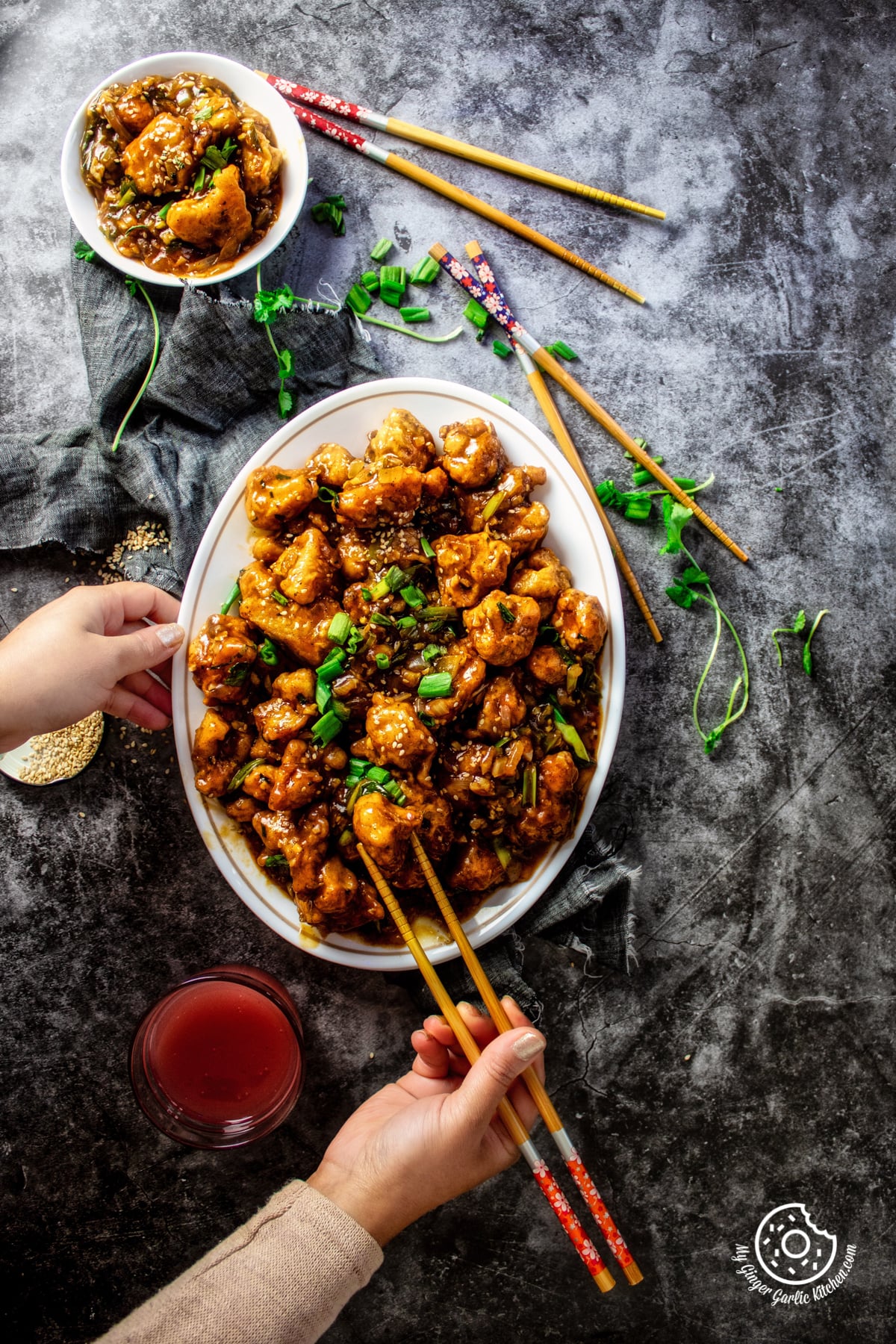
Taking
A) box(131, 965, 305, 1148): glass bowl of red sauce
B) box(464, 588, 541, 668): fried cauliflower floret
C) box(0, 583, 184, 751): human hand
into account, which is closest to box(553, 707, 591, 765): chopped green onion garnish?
box(464, 588, 541, 668): fried cauliflower floret

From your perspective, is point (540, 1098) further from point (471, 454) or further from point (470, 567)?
point (471, 454)

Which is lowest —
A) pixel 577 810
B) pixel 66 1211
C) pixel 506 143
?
pixel 66 1211

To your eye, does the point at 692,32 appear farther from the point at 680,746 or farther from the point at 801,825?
the point at 801,825

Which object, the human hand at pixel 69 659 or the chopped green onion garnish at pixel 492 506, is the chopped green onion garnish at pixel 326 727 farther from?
the chopped green onion garnish at pixel 492 506

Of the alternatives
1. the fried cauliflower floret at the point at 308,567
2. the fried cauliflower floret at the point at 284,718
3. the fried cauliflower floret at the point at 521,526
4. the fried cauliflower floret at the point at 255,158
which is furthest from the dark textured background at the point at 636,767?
the fried cauliflower floret at the point at 308,567

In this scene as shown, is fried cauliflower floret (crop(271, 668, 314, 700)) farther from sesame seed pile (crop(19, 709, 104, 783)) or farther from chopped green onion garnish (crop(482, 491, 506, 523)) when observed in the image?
sesame seed pile (crop(19, 709, 104, 783))

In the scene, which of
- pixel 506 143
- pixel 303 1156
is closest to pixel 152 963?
pixel 303 1156

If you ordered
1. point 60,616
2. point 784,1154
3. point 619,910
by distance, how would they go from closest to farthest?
point 60,616 → point 619,910 → point 784,1154
